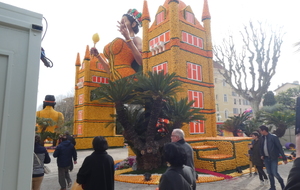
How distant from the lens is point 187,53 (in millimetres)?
12883

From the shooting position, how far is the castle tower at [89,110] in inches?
894

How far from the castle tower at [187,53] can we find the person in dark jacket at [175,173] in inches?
375

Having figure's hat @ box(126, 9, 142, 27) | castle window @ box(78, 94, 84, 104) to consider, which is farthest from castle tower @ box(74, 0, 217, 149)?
castle window @ box(78, 94, 84, 104)

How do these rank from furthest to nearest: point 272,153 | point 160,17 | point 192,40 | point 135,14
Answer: point 135,14 → point 160,17 → point 192,40 → point 272,153

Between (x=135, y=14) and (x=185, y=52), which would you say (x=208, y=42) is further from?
(x=135, y=14)

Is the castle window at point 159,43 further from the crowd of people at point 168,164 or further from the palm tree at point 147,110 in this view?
the crowd of people at point 168,164

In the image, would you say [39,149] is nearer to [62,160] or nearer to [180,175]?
[62,160]

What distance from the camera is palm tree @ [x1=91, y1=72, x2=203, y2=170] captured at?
835 cm

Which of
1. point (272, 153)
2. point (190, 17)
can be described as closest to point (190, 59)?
point (190, 17)

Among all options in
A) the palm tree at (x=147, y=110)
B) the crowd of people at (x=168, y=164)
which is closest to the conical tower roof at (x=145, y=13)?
the palm tree at (x=147, y=110)

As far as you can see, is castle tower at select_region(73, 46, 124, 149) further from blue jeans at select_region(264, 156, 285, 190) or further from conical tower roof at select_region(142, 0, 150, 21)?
blue jeans at select_region(264, 156, 285, 190)

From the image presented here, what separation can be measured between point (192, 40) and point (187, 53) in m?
1.25

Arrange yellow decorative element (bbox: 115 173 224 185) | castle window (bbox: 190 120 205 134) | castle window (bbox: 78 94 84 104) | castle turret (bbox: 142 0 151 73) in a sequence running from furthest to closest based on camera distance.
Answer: castle window (bbox: 78 94 84 104) → castle turret (bbox: 142 0 151 73) → castle window (bbox: 190 120 205 134) → yellow decorative element (bbox: 115 173 224 185)

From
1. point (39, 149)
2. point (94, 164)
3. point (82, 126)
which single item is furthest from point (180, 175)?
point (82, 126)
